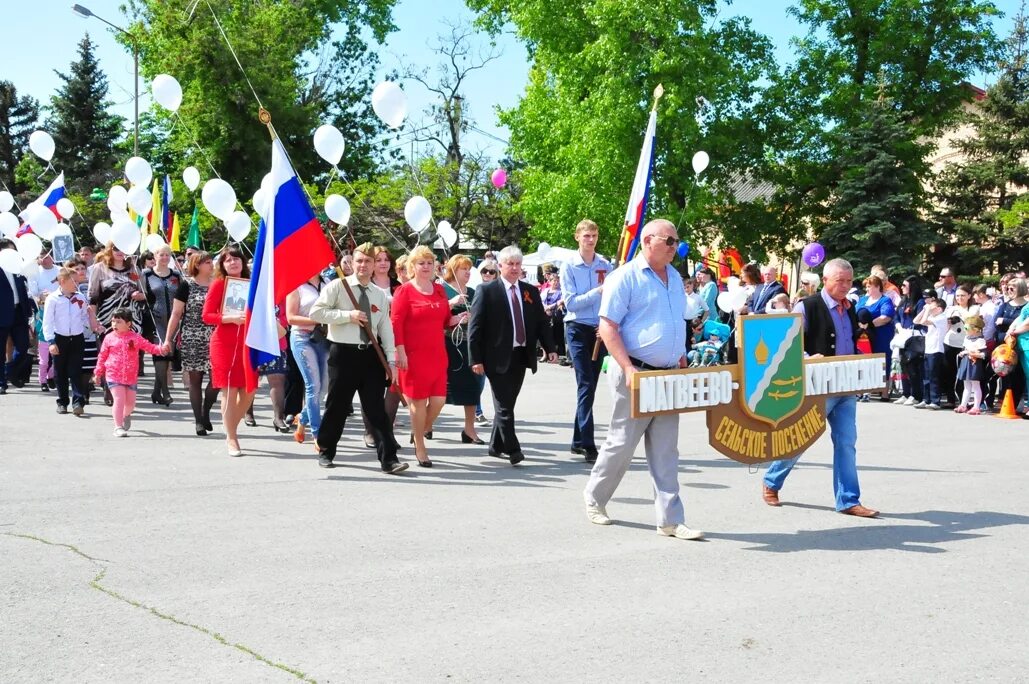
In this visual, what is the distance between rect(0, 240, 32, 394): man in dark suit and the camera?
14828mm

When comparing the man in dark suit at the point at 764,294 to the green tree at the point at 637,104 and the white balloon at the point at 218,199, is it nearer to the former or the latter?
the white balloon at the point at 218,199

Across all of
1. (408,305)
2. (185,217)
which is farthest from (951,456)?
(185,217)

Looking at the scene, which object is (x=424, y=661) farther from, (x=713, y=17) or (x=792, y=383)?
(x=713, y=17)

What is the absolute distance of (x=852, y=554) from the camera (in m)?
6.40

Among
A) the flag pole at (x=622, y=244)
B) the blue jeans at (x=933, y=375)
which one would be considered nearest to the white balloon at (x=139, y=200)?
the flag pole at (x=622, y=244)

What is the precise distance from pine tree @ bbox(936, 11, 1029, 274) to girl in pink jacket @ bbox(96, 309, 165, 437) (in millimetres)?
28014

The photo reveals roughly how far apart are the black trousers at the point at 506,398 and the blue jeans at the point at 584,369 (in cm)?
48

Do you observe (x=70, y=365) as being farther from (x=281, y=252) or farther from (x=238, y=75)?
(x=238, y=75)

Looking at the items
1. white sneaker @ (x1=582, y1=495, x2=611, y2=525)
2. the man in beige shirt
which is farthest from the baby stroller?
white sneaker @ (x1=582, y1=495, x2=611, y2=525)

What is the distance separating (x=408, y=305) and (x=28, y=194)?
186ft

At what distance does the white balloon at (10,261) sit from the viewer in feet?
47.8

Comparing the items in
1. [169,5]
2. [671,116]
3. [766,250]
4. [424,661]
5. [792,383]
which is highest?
[169,5]

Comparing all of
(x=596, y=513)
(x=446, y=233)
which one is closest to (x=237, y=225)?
(x=446, y=233)

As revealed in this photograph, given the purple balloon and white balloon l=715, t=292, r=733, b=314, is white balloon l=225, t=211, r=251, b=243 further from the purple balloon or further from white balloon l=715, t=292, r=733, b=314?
the purple balloon
